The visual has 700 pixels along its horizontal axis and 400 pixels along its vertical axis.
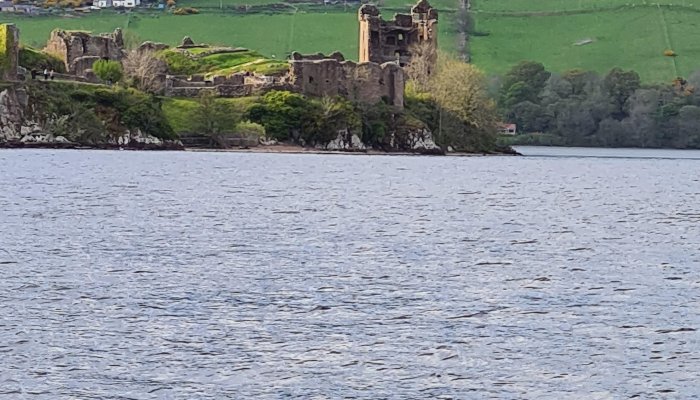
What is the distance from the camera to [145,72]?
13725 cm

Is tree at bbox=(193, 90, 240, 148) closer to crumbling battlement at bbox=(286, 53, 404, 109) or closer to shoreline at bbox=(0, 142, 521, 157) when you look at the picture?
shoreline at bbox=(0, 142, 521, 157)

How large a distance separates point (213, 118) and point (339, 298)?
103 metres

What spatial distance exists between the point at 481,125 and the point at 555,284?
389 ft

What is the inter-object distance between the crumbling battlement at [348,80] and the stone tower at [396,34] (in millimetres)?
36172

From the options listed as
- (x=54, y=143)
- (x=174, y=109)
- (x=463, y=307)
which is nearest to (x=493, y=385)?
(x=463, y=307)

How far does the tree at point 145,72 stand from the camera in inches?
5394

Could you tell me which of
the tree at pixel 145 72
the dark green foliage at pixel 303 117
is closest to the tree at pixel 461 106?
the dark green foliage at pixel 303 117

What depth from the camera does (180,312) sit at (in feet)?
96.3

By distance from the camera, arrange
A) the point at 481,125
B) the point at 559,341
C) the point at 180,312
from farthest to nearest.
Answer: the point at 481,125 → the point at 180,312 → the point at 559,341

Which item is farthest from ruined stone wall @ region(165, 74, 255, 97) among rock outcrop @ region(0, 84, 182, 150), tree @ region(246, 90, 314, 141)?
rock outcrop @ region(0, 84, 182, 150)

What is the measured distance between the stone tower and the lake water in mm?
121929

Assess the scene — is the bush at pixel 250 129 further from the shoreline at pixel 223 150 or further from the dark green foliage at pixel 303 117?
the shoreline at pixel 223 150

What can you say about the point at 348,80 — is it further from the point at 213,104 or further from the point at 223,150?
the point at 213,104

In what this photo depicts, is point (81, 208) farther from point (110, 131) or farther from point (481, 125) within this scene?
point (481, 125)
